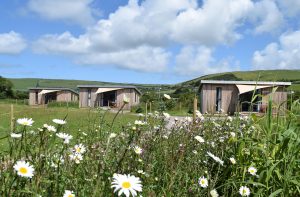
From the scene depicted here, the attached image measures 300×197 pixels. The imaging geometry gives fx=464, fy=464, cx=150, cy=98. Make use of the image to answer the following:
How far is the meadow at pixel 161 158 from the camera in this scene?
2459 millimetres

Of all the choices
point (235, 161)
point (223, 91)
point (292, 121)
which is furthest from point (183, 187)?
point (223, 91)

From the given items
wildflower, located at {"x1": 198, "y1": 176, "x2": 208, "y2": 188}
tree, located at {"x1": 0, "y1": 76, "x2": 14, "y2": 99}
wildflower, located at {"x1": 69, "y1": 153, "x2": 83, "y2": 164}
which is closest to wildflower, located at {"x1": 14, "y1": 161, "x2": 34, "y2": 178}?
wildflower, located at {"x1": 69, "y1": 153, "x2": 83, "y2": 164}

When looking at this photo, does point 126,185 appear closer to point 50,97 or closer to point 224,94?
point 224,94

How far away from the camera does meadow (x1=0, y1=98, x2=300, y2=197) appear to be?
2.46m

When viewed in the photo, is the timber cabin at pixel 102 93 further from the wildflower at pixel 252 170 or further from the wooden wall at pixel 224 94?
the wildflower at pixel 252 170

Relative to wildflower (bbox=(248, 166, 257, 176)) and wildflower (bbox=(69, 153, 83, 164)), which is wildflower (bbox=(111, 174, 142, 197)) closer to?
wildflower (bbox=(69, 153, 83, 164))

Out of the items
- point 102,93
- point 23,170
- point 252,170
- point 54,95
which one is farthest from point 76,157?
point 54,95

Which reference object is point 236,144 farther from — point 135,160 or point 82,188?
point 82,188

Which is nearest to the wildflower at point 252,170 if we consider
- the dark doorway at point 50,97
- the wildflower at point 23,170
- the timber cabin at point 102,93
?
the wildflower at point 23,170

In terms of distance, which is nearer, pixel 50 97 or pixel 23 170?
pixel 23 170

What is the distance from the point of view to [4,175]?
7.38 feet

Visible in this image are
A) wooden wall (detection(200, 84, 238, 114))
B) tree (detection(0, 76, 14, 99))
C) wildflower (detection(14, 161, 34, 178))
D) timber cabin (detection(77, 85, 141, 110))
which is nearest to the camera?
wildflower (detection(14, 161, 34, 178))

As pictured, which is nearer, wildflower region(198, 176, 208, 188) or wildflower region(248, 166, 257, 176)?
wildflower region(198, 176, 208, 188)

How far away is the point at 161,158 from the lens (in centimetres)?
393
